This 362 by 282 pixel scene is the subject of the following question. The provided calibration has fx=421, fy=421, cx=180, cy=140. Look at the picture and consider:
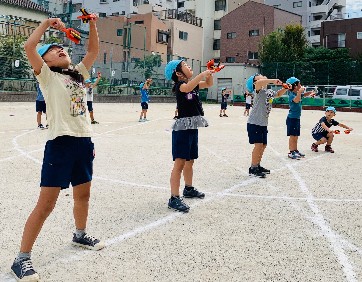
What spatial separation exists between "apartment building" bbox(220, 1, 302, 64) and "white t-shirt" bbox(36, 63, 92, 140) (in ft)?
168

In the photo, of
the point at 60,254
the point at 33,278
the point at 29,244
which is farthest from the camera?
the point at 60,254

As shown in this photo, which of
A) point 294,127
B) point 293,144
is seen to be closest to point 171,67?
point 294,127

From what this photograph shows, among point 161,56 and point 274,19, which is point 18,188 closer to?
point 161,56

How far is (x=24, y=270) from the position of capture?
10.5ft

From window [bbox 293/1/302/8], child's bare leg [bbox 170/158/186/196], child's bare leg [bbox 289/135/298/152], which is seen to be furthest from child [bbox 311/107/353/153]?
window [bbox 293/1/302/8]

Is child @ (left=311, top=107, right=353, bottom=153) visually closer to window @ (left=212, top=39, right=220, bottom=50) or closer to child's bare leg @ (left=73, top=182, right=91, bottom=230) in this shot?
child's bare leg @ (left=73, top=182, right=91, bottom=230)

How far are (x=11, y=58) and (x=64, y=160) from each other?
89.4ft

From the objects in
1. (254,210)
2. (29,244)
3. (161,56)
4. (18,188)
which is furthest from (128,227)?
(161,56)

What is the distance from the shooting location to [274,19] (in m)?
51.8

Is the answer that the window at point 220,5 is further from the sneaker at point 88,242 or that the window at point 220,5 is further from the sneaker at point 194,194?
the sneaker at point 88,242

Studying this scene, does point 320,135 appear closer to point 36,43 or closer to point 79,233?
point 79,233

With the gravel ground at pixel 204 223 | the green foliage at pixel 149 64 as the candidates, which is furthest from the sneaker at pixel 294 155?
the green foliage at pixel 149 64

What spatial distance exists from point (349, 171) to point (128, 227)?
16.8ft

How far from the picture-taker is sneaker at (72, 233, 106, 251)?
12.5ft
